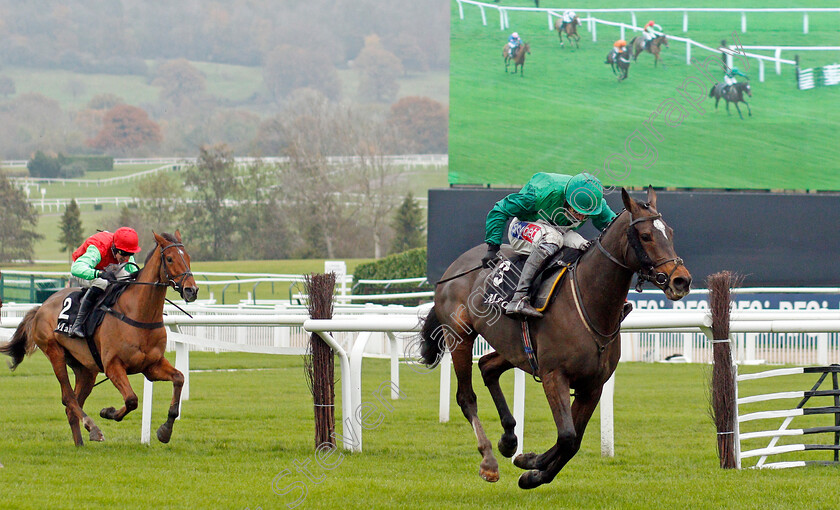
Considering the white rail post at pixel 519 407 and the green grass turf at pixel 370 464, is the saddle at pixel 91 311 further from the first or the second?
the white rail post at pixel 519 407

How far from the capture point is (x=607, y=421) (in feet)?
20.9

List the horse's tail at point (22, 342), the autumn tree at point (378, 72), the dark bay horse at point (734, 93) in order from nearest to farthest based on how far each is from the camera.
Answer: the horse's tail at point (22, 342), the dark bay horse at point (734, 93), the autumn tree at point (378, 72)

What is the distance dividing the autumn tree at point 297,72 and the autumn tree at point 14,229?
73.4 m

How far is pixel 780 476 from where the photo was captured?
5.59 metres

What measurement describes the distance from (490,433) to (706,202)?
8.64 metres

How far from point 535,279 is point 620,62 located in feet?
42.7

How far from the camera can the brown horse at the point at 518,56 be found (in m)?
17.4

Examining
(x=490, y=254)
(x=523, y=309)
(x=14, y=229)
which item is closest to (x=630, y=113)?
(x=490, y=254)

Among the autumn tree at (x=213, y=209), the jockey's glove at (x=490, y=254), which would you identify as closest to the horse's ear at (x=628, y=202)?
the jockey's glove at (x=490, y=254)

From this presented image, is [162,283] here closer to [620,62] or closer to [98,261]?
[98,261]

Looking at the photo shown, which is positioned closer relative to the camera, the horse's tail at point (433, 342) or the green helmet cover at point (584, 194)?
the green helmet cover at point (584, 194)

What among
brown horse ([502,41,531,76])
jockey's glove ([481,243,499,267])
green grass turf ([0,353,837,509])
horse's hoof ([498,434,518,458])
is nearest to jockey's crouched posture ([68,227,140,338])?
green grass turf ([0,353,837,509])

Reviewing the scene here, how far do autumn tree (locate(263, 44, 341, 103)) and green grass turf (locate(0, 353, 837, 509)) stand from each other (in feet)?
363

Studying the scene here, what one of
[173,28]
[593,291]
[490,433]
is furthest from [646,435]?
[173,28]
